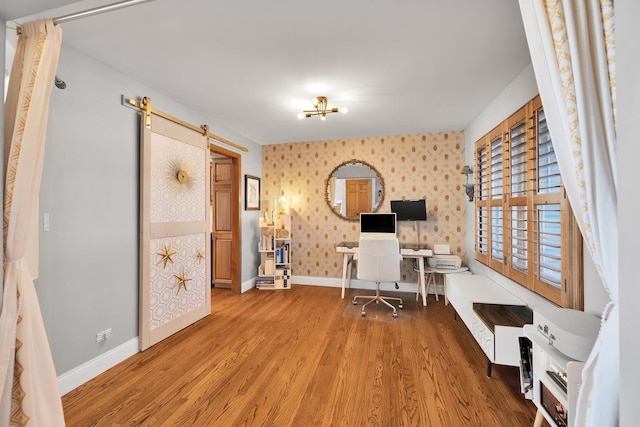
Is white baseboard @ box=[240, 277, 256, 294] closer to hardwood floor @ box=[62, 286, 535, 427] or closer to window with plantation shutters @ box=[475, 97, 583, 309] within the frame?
hardwood floor @ box=[62, 286, 535, 427]

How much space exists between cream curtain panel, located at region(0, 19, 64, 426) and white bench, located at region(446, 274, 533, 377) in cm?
262

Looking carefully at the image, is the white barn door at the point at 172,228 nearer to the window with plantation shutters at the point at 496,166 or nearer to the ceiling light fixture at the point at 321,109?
the ceiling light fixture at the point at 321,109

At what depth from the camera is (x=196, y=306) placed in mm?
3145

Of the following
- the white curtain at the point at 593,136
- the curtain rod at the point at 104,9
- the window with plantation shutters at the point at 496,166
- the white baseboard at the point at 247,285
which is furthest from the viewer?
the white baseboard at the point at 247,285

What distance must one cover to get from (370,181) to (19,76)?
391cm

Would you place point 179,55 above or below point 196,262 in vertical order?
above

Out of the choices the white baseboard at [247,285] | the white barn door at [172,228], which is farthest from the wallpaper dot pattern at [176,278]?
the white baseboard at [247,285]

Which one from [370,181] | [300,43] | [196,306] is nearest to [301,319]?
[196,306]

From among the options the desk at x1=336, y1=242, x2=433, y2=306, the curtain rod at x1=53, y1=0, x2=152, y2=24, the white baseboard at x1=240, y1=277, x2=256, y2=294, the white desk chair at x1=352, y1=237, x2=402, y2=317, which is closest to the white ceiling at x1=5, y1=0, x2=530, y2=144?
the curtain rod at x1=53, y1=0, x2=152, y2=24

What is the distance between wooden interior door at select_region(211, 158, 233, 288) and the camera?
4512 mm

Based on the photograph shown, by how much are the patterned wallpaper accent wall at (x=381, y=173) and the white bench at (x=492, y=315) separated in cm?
142

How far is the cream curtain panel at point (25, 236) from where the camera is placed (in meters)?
1.21

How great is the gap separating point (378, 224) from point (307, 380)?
2529mm

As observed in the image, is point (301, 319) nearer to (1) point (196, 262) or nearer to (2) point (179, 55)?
(1) point (196, 262)
